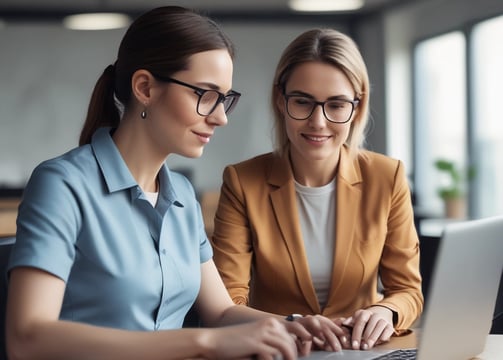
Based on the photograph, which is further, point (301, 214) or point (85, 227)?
point (301, 214)

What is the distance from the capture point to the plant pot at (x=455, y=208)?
740 centimetres

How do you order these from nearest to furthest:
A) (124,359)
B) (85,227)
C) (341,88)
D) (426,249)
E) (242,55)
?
(124,359), (85,227), (341,88), (426,249), (242,55)

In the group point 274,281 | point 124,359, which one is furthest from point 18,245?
point 274,281

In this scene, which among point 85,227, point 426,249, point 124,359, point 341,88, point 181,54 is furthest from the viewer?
point 426,249

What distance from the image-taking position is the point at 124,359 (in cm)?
133

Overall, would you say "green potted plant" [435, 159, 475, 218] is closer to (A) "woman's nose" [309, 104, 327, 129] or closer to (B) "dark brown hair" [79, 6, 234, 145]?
(A) "woman's nose" [309, 104, 327, 129]

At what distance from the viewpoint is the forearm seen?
52.3 inches

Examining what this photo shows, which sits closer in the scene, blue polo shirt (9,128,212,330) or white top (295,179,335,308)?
blue polo shirt (9,128,212,330)

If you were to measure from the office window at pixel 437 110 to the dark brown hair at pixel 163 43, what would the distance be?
20.3 ft

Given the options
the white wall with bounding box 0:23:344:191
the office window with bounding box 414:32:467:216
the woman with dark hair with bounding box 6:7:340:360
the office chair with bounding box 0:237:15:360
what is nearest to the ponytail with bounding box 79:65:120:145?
the woman with dark hair with bounding box 6:7:340:360

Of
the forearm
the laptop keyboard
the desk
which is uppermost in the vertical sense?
the forearm

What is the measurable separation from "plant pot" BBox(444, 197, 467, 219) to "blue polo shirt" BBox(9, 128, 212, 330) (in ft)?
19.7

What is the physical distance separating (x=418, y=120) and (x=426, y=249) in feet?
21.0

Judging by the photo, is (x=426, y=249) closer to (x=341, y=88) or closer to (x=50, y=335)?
(x=341, y=88)
